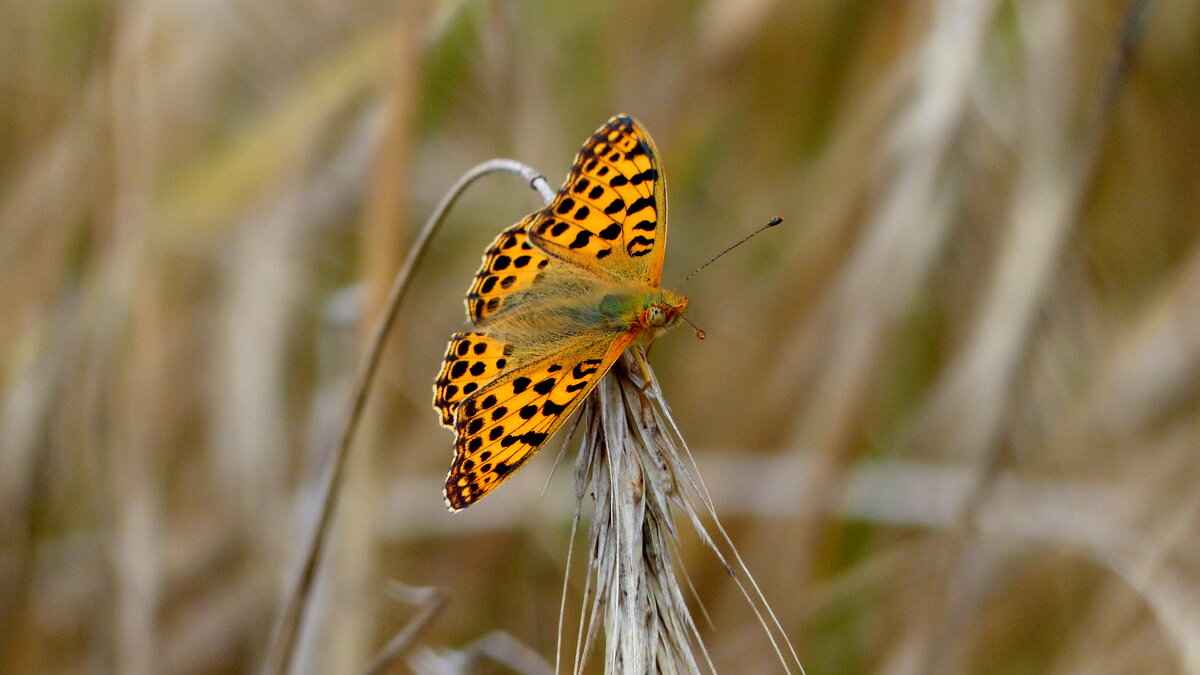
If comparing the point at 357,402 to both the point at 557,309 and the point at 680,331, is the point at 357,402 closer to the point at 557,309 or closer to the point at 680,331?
the point at 557,309

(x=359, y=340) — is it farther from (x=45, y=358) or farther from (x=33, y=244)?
(x=33, y=244)

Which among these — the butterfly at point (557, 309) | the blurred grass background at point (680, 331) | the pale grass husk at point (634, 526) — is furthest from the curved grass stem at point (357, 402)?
the blurred grass background at point (680, 331)

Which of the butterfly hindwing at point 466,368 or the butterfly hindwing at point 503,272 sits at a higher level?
the butterfly hindwing at point 503,272

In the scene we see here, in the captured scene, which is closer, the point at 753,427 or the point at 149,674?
the point at 149,674

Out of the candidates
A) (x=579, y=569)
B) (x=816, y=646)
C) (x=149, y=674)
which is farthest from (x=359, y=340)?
(x=816, y=646)

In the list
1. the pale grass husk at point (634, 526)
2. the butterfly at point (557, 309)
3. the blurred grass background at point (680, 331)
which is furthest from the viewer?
the blurred grass background at point (680, 331)

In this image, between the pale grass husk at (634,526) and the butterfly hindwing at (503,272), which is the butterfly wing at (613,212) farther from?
the pale grass husk at (634,526)

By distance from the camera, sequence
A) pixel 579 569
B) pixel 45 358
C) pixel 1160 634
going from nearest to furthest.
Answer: pixel 1160 634 → pixel 45 358 → pixel 579 569
